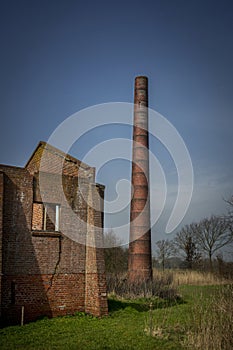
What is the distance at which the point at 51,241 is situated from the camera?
13.1 m

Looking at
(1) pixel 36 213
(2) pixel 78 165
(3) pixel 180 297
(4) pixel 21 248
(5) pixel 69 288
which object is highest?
(2) pixel 78 165

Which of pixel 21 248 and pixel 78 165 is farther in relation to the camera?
pixel 78 165

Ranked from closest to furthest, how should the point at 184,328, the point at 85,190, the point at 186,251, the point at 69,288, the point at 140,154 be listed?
the point at 184,328 → the point at 69,288 → the point at 85,190 → the point at 140,154 → the point at 186,251

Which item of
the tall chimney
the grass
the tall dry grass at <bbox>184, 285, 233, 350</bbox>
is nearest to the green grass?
the grass

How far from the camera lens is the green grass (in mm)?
9344

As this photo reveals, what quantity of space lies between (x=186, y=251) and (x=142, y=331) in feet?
100

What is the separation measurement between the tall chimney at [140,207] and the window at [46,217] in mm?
7791

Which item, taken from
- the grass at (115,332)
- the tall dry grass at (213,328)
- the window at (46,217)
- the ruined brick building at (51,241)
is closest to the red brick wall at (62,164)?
the ruined brick building at (51,241)

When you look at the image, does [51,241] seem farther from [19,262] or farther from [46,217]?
[19,262]

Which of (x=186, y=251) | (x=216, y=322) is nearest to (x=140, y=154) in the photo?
(x=216, y=322)

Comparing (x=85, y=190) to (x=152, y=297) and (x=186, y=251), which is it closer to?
(x=152, y=297)

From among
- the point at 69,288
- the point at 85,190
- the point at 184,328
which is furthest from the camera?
the point at 85,190

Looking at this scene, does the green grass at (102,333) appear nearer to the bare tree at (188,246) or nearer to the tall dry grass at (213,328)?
the tall dry grass at (213,328)

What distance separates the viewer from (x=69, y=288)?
13242 millimetres
